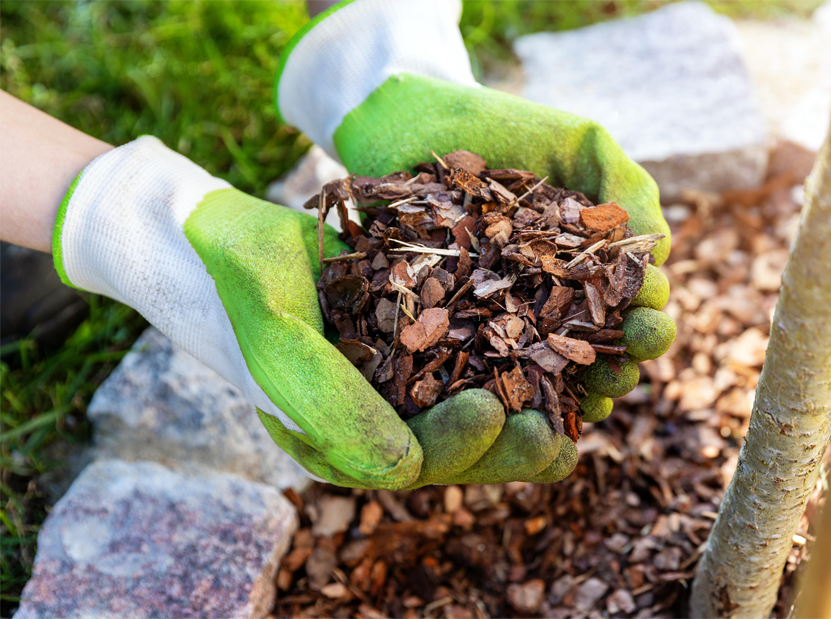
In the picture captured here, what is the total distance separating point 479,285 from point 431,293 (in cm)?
12

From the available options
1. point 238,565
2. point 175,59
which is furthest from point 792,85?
point 238,565

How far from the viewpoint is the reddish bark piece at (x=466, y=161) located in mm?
1744

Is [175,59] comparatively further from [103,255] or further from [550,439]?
[550,439]

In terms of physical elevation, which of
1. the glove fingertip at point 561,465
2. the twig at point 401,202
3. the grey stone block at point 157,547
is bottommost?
the grey stone block at point 157,547

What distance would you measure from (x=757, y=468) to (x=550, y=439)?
17.9 inches

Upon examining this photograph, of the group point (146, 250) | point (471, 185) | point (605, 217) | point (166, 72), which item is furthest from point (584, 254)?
point (166, 72)

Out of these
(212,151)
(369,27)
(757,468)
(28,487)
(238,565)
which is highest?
(369,27)

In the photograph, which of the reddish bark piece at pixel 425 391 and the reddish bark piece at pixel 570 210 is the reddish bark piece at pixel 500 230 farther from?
the reddish bark piece at pixel 425 391

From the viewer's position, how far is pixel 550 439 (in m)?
1.33

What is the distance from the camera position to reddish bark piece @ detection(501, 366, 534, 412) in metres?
1.37

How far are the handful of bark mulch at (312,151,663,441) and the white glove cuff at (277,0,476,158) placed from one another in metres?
0.47

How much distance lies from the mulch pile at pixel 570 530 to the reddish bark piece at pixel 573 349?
780 millimetres

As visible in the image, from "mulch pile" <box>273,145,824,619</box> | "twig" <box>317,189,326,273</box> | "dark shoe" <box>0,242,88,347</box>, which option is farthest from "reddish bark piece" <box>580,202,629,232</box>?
"dark shoe" <box>0,242,88,347</box>

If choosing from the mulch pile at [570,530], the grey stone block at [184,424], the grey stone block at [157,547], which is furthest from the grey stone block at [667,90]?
the grey stone block at [157,547]
